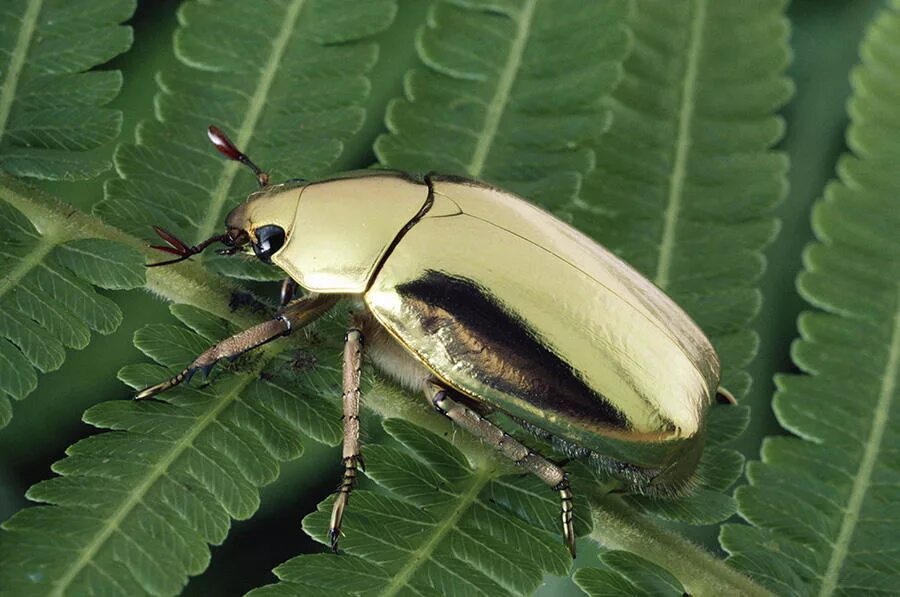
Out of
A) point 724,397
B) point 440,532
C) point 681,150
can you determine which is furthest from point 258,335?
point 681,150

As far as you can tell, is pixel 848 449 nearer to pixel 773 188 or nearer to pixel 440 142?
pixel 773 188

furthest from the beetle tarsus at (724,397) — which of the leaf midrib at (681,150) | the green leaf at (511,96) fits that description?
the green leaf at (511,96)

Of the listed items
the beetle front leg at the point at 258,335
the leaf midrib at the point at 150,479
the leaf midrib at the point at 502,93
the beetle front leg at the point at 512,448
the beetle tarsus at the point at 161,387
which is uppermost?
the leaf midrib at the point at 502,93

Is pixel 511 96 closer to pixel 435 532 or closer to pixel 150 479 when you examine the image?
pixel 435 532

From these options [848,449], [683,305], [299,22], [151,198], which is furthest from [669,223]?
[151,198]

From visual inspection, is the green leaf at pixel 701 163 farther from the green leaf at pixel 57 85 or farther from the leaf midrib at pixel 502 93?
the green leaf at pixel 57 85

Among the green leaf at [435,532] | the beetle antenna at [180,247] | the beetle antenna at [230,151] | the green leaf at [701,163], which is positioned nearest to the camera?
the green leaf at [435,532]

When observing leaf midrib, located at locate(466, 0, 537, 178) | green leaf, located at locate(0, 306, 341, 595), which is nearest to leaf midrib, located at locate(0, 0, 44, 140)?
green leaf, located at locate(0, 306, 341, 595)

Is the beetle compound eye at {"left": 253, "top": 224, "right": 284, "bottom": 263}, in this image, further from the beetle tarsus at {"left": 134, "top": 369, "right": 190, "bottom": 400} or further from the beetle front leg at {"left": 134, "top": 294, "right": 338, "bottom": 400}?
the beetle tarsus at {"left": 134, "top": 369, "right": 190, "bottom": 400}
